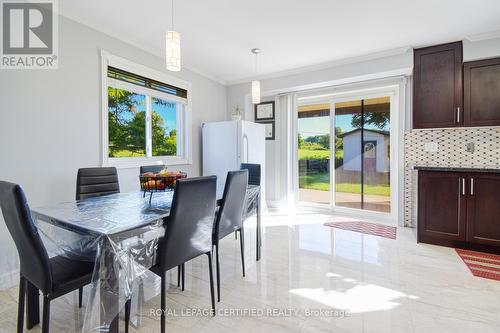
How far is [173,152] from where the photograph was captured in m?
4.03

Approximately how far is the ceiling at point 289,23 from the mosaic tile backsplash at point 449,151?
3.87 feet

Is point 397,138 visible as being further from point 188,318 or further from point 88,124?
point 88,124

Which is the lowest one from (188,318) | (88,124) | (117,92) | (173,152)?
(188,318)

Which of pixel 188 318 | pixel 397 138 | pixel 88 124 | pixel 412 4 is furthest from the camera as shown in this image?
pixel 397 138

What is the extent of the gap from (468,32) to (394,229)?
2.65 m

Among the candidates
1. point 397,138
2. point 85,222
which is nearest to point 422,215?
point 397,138

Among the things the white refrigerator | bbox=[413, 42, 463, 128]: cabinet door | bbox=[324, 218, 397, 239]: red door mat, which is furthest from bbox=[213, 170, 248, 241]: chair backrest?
bbox=[413, 42, 463, 128]: cabinet door

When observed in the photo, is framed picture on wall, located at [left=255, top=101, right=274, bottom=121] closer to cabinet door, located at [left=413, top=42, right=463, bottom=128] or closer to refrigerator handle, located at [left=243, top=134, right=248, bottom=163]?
refrigerator handle, located at [left=243, top=134, right=248, bottom=163]

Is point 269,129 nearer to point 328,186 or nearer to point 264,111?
point 264,111

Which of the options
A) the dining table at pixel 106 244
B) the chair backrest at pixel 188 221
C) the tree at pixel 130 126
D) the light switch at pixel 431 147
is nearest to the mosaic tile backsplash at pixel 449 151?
the light switch at pixel 431 147

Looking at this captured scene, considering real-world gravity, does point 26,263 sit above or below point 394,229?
above

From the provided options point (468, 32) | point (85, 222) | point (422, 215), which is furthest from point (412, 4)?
point (85, 222)

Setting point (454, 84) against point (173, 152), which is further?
point (173, 152)

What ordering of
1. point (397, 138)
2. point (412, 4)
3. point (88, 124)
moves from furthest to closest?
point (397, 138)
point (88, 124)
point (412, 4)
